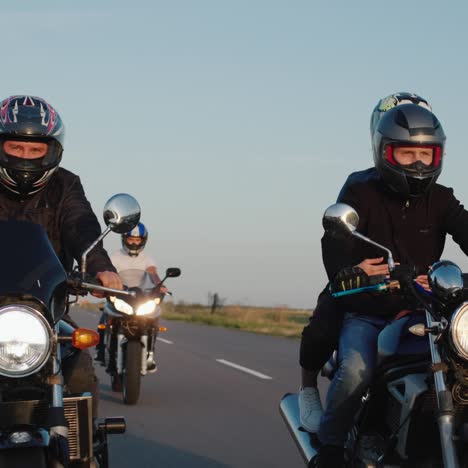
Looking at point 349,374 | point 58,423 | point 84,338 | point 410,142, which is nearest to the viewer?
point 58,423

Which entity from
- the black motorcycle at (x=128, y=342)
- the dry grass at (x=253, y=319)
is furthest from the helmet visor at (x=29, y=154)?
the dry grass at (x=253, y=319)

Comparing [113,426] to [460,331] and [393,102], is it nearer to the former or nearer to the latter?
[460,331]

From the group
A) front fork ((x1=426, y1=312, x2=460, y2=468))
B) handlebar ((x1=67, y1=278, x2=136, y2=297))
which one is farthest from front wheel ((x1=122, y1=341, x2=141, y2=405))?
front fork ((x1=426, y1=312, x2=460, y2=468))

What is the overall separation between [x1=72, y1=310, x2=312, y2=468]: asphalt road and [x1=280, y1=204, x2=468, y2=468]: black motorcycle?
2.68m

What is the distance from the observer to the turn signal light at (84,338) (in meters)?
4.73

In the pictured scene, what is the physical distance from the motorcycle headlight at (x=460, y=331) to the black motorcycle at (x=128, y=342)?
723 centimetres

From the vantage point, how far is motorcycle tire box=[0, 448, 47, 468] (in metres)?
4.07

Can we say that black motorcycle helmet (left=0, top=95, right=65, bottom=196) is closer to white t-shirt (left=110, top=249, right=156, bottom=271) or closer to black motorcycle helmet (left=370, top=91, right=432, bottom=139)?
black motorcycle helmet (left=370, top=91, right=432, bottom=139)

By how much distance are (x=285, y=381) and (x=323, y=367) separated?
8121 mm

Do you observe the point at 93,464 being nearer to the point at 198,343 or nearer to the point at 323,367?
the point at 323,367

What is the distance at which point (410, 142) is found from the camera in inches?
217

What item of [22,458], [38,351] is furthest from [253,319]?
[22,458]

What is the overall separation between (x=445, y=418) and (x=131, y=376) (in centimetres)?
739

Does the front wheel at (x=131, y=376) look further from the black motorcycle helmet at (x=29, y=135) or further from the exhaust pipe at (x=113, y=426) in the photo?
the exhaust pipe at (x=113, y=426)
